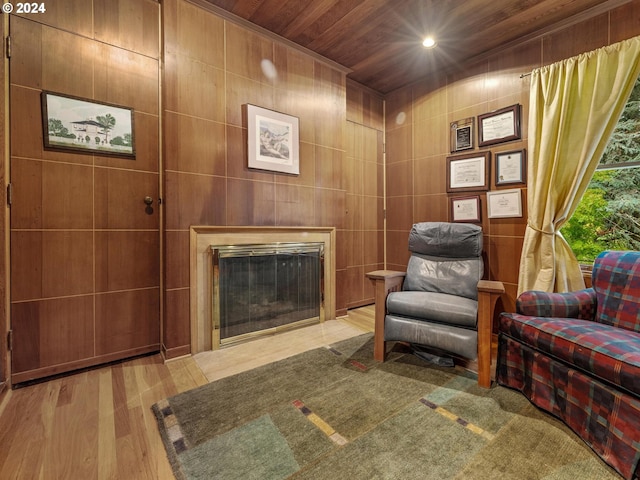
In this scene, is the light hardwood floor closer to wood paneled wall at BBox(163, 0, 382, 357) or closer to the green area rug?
the green area rug

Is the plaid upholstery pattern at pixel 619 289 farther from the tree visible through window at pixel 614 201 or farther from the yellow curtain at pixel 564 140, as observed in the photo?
the tree visible through window at pixel 614 201

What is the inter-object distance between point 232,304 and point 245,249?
0.48m

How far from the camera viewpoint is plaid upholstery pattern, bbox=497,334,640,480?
1181 mm

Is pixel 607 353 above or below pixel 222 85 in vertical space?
below

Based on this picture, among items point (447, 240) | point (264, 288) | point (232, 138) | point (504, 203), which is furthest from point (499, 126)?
point (264, 288)

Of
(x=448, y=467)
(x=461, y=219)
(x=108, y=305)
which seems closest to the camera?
(x=448, y=467)

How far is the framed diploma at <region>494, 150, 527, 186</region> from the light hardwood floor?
7.76 feet

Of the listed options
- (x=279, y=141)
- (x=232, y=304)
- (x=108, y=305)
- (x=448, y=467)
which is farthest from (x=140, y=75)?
(x=448, y=467)

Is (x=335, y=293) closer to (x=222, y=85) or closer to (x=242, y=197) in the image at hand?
(x=242, y=197)

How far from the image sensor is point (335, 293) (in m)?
Result: 3.17

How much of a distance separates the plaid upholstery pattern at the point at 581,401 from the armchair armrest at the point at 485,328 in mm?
101

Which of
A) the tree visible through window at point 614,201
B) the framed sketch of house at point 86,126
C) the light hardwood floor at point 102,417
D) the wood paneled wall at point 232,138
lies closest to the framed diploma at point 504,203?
the tree visible through window at point 614,201

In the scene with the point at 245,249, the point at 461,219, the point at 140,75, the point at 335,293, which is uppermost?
the point at 140,75

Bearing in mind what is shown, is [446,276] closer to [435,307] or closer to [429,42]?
[435,307]
